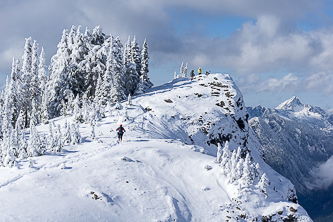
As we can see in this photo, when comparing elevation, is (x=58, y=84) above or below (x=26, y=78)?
below

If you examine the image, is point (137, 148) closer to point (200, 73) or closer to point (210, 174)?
point (210, 174)

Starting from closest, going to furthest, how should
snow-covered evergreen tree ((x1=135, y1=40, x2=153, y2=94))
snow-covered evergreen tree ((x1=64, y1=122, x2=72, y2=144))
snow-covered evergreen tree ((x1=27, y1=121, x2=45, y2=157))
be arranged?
snow-covered evergreen tree ((x1=27, y1=121, x2=45, y2=157)) < snow-covered evergreen tree ((x1=64, y1=122, x2=72, y2=144)) < snow-covered evergreen tree ((x1=135, y1=40, x2=153, y2=94))

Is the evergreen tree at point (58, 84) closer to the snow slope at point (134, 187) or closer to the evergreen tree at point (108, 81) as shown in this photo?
the evergreen tree at point (108, 81)

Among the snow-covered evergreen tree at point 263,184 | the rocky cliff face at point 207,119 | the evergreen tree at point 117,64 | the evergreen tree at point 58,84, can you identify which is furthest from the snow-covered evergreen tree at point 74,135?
the evergreen tree at point 58,84

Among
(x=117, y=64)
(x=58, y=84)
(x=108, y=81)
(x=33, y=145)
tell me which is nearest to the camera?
(x=33, y=145)

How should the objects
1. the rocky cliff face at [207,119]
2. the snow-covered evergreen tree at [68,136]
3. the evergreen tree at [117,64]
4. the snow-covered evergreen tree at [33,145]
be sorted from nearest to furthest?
the snow-covered evergreen tree at [33,145] < the snow-covered evergreen tree at [68,136] < the rocky cliff face at [207,119] < the evergreen tree at [117,64]

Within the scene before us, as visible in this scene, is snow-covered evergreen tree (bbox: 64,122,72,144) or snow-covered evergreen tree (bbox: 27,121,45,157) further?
snow-covered evergreen tree (bbox: 64,122,72,144)

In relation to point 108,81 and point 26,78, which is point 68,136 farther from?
point 26,78

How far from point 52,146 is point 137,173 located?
742 cm

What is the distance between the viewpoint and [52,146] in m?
23.0

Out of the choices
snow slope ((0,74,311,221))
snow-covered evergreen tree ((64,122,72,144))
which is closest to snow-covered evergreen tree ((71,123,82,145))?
snow-covered evergreen tree ((64,122,72,144))

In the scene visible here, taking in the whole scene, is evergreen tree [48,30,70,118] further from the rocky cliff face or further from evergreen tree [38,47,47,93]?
the rocky cliff face

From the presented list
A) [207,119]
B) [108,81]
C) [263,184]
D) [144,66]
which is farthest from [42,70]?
[263,184]

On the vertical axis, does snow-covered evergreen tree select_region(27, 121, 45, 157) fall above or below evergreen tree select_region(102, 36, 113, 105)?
below
